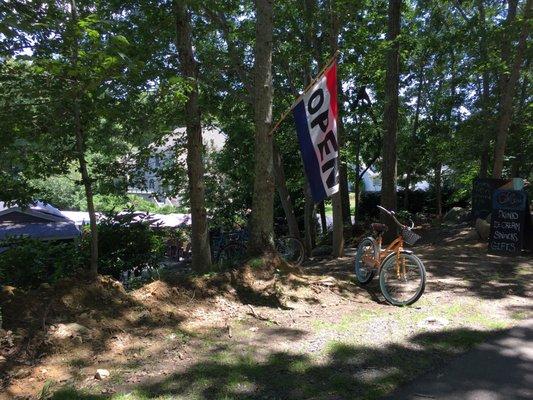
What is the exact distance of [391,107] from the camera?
42.4 ft

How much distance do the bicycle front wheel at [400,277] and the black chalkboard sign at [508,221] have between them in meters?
4.38

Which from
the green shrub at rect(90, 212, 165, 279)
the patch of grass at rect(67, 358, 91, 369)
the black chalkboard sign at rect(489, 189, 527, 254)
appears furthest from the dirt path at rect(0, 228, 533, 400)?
the green shrub at rect(90, 212, 165, 279)

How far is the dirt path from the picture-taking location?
352 cm

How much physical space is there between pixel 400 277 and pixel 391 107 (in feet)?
25.5

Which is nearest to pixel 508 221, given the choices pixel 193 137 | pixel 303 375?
pixel 193 137

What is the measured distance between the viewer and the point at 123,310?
473 cm

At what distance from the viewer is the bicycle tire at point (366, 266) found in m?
6.57

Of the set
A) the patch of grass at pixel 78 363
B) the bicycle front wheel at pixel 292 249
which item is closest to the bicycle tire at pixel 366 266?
the bicycle front wheel at pixel 292 249

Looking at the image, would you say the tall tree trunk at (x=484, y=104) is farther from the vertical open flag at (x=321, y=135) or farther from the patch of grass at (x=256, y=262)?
the patch of grass at (x=256, y=262)

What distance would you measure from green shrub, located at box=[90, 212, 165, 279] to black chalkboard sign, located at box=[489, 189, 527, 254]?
675 cm

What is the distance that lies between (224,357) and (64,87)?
11.5 ft

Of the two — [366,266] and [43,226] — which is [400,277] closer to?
[366,266]

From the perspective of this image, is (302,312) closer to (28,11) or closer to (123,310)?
(123,310)

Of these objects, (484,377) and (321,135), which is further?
(321,135)
